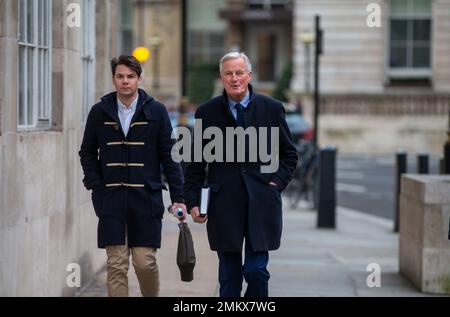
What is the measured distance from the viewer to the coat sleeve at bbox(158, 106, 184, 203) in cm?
738

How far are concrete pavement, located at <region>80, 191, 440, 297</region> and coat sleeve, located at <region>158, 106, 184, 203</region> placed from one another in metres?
1.99

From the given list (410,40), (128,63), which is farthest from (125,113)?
(410,40)

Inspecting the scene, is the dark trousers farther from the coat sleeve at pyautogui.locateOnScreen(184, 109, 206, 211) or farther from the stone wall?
the stone wall

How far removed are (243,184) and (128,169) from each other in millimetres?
810

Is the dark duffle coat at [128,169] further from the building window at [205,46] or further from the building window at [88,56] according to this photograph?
the building window at [205,46]

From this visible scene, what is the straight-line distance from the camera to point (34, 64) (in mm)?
8320

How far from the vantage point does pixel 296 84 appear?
42094 millimetres

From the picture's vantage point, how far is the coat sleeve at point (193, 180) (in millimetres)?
7188

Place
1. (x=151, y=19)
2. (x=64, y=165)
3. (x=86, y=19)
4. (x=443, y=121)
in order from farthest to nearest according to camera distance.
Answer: (x=151, y=19) → (x=443, y=121) → (x=86, y=19) → (x=64, y=165)

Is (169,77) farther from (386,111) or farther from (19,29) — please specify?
(19,29)

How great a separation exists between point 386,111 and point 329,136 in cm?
240

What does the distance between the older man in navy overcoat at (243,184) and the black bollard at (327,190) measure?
348 inches

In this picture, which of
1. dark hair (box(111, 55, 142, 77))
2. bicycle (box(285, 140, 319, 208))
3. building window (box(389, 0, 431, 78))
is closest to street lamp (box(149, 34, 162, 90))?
building window (box(389, 0, 431, 78))
